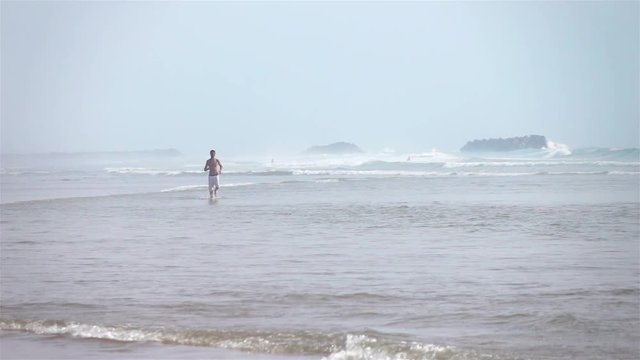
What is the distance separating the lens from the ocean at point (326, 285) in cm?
705

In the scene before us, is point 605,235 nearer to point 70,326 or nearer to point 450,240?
point 450,240

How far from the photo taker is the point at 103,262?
11383mm

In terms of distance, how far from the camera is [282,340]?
7.11 meters

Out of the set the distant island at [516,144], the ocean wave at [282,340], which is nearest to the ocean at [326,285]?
the ocean wave at [282,340]

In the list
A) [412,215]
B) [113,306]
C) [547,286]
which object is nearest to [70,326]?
[113,306]

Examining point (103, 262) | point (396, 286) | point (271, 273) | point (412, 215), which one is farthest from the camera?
point (412, 215)

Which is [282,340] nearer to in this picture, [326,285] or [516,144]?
[326,285]

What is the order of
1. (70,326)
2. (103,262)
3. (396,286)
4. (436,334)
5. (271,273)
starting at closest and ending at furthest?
(436,334) → (70,326) → (396,286) → (271,273) → (103,262)

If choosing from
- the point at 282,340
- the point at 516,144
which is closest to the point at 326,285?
the point at 282,340

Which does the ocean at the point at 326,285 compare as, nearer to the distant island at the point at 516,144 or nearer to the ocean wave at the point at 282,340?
the ocean wave at the point at 282,340

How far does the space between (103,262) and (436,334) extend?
555cm

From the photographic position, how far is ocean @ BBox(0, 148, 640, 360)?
7.05 m

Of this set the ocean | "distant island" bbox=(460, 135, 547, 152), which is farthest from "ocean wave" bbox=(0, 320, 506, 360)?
"distant island" bbox=(460, 135, 547, 152)

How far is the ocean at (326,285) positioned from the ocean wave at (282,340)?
2 cm
